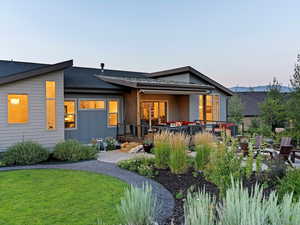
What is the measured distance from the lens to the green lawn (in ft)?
15.0

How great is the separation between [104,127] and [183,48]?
31.2ft

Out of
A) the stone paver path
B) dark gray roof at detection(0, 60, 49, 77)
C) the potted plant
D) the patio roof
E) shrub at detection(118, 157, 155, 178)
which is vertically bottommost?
the stone paver path

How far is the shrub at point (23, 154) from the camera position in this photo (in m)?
9.61

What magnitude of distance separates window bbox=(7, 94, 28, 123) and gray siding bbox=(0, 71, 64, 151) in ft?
1.10

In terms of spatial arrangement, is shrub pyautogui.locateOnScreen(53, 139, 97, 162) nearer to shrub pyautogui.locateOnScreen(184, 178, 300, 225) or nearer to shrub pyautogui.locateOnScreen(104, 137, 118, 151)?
shrub pyautogui.locateOnScreen(104, 137, 118, 151)

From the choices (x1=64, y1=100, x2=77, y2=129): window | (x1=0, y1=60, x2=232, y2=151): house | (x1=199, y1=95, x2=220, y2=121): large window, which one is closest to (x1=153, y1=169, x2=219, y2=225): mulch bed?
(x1=0, y1=60, x2=232, y2=151): house

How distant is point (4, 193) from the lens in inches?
239

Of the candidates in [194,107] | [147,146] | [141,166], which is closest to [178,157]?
[141,166]

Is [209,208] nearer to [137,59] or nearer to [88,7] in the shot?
[88,7]

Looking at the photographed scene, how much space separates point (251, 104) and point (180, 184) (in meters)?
31.6

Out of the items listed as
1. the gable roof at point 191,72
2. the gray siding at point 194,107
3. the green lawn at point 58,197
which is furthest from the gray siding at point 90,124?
the green lawn at point 58,197

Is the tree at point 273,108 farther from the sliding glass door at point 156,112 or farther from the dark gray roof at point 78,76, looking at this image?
the sliding glass door at point 156,112

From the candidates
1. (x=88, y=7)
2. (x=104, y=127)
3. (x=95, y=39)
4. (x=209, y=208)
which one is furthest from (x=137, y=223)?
(x=95, y=39)

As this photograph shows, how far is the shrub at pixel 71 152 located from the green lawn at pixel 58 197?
2054mm
